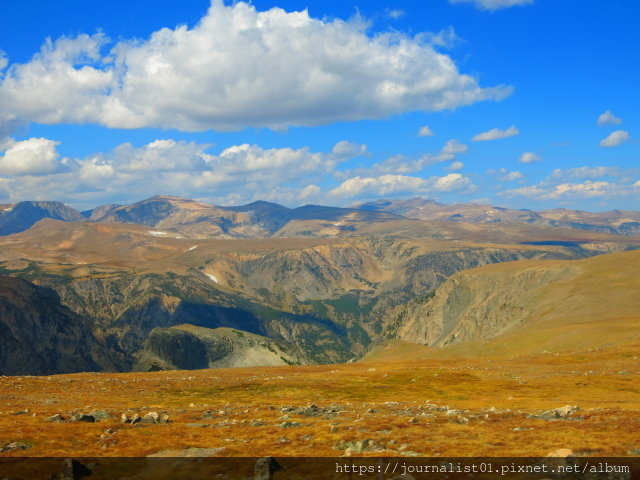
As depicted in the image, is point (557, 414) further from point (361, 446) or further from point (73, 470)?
point (73, 470)

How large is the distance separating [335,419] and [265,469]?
672 inches

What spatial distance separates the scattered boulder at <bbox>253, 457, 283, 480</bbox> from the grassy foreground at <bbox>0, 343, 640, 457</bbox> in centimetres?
362

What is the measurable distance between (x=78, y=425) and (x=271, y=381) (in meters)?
48.6

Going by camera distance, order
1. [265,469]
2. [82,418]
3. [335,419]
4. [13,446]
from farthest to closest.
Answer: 1. [335,419]
2. [82,418]
3. [13,446]
4. [265,469]

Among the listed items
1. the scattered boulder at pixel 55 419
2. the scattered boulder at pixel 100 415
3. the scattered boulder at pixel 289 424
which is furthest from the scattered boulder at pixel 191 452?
the scattered boulder at pixel 55 419

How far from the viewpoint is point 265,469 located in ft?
90.4

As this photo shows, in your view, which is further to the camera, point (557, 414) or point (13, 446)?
point (557, 414)

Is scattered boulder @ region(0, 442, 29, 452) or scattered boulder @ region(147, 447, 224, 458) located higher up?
scattered boulder @ region(0, 442, 29, 452)

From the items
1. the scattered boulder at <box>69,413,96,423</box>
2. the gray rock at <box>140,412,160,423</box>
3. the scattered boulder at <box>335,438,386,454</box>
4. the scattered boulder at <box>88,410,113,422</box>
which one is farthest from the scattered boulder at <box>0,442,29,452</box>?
the scattered boulder at <box>335,438,386,454</box>

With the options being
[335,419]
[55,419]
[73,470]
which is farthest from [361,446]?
[55,419]

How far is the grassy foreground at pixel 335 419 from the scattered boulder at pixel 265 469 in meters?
3.62

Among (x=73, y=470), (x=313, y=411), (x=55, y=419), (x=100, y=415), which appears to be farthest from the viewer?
(x=313, y=411)

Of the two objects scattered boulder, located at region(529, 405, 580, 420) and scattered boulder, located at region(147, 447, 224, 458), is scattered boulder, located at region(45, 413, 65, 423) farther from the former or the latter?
scattered boulder, located at region(529, 405, 580, 420)

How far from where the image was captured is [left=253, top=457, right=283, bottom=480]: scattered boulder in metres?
27.3
